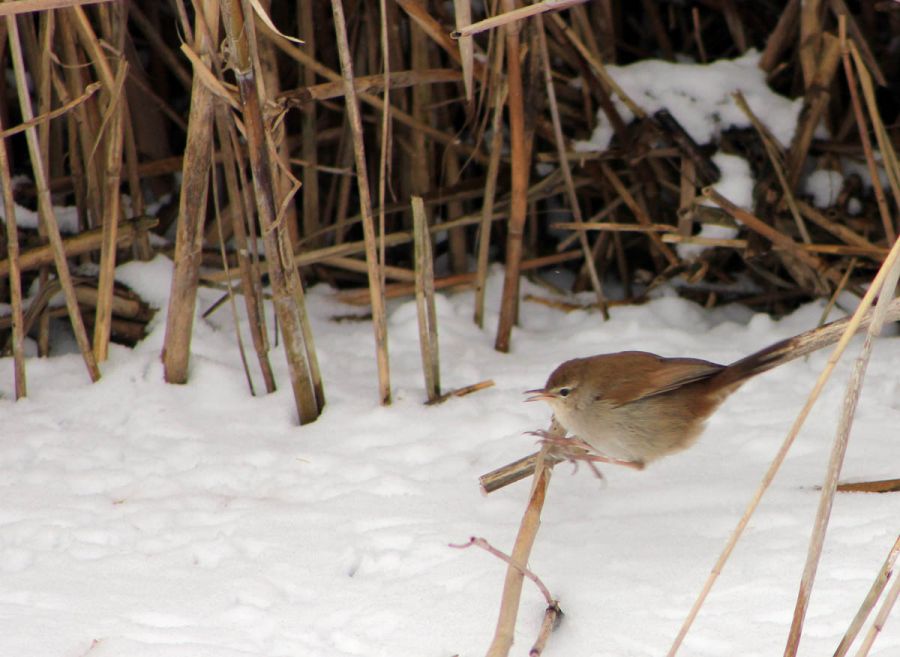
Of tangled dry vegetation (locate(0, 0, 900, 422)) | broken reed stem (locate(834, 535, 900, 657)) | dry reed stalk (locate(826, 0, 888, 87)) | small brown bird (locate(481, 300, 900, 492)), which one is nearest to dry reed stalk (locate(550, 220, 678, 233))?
tangled dry vegetation (locate(0, 0, 900, 422))

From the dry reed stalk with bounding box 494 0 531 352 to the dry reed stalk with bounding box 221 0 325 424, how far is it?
0.73m

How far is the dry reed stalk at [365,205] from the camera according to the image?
106 inches

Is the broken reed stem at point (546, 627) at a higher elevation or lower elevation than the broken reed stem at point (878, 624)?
lower

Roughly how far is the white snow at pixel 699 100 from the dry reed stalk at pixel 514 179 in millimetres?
528

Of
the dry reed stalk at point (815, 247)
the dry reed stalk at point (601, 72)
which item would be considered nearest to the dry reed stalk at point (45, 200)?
the dry reed stalk at point (601, 72)

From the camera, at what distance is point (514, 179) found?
3.43m

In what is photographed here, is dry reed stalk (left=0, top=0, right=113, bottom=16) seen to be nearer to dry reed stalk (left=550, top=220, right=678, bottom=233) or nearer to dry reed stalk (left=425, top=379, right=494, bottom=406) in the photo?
dry reed stalk (left=425, top=379, right=494, bottom=406)

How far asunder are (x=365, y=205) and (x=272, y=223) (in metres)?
0.26

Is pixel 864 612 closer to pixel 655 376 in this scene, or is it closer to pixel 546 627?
pixel 546 627

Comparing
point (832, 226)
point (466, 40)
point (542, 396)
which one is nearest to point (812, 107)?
point (832, 226)

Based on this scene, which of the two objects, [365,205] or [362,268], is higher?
[365,205]

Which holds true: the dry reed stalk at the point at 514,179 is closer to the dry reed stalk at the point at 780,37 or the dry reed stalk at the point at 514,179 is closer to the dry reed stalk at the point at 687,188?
the dry reed stalk at the point at 687,188

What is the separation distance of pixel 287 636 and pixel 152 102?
242 cm

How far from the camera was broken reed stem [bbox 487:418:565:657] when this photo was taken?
6.58ft
